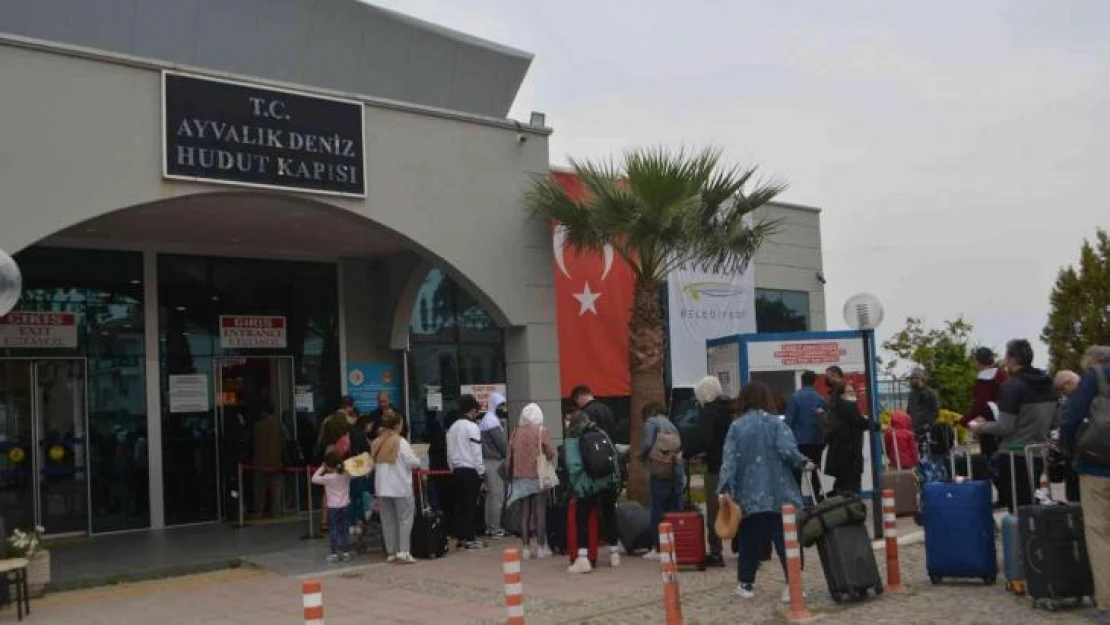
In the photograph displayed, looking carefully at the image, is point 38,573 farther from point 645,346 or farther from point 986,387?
point 986,387

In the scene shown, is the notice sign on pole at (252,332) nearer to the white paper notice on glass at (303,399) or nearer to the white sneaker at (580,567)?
the white paper notice on glass at (303,399)

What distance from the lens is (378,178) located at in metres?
12.9

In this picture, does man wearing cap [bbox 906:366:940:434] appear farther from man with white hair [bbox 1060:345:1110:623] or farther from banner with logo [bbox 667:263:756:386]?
man with white hair [bbox 1060:345:1110:623]

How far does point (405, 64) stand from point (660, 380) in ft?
21.8

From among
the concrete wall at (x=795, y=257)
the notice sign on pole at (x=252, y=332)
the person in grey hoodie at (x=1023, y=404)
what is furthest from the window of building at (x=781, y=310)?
the person in grey hoodie at (x=1023, y=404)

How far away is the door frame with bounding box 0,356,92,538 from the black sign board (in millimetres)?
4707

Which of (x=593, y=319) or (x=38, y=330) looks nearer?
(x=38, y=330)

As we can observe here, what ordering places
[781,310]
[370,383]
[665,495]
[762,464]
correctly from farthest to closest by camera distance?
[781,310], [370,383], [665,495], [762,464]

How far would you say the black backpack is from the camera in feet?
34.0

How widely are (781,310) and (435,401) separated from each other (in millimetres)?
9572

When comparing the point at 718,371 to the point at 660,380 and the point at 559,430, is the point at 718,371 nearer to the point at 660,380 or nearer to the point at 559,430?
the point at 660,380

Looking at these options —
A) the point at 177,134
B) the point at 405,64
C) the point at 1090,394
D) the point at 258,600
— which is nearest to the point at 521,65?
the point at 405,64

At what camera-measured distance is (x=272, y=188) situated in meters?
12.0

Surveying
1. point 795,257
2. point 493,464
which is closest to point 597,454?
point 493,464
